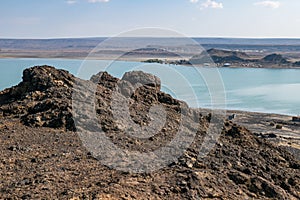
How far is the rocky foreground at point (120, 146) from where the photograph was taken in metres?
5.99

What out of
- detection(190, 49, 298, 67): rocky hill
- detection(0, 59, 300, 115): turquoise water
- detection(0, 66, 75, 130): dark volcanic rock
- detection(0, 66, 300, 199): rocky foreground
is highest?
detection(190, 49, 298, 67): rocky hill

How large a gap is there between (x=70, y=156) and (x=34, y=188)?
1707 millimetres

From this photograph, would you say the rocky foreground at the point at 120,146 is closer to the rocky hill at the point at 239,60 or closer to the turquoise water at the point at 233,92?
the turquoise water at the point at 233,92

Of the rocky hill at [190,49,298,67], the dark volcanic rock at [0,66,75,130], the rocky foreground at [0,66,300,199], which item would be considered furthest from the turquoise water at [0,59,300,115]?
the rocky hill at [190,49,298,67]

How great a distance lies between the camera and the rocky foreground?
5992 millimetres

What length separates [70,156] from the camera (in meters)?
7.47

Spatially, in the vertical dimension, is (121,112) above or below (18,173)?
above

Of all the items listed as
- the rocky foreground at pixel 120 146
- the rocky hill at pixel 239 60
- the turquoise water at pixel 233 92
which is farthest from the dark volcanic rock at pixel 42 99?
the rocky hill at pixel 239 60

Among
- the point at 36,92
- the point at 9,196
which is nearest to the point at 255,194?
the point at 9,196

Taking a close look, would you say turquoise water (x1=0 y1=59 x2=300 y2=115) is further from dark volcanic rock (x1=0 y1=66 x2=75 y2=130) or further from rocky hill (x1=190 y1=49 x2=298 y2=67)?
rocky hill (x1=190 y1=49 x2=298 y2=67)

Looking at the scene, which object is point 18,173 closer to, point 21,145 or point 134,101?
point 21,145

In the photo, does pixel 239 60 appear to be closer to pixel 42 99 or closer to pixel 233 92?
pixel 233 92

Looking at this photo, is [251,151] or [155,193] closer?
[155,193]

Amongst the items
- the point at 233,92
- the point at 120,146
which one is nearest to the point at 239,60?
the point at 233,92
